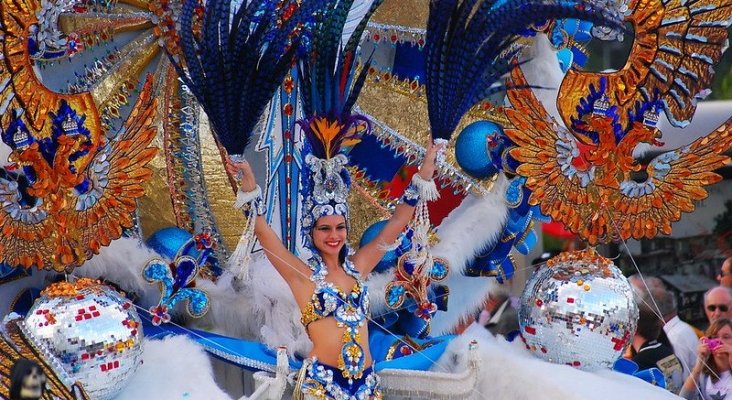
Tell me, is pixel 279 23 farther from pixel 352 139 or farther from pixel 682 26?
pixel 682 26

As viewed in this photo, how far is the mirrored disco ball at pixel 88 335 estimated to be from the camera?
3.10m

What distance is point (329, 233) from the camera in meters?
3.43

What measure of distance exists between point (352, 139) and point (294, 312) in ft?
2.01

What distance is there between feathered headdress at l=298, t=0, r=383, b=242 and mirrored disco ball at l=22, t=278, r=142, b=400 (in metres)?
0.65

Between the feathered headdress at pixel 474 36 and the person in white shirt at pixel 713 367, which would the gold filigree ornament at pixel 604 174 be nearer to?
the feathered headdress at pixel 474 36

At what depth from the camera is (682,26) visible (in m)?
3.53

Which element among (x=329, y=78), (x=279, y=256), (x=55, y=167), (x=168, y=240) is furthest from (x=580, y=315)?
(x=55, y=167)

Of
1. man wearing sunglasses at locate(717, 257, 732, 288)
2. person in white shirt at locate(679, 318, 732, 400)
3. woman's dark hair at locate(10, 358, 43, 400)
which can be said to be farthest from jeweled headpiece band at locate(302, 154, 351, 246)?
man wearing sunglasses at locate(717, 257, 732, 288)

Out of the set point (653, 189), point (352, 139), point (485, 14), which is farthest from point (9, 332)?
point (653, 189)

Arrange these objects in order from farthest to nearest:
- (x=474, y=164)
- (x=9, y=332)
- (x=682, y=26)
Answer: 1. (x=474, y=164)
2. (x=682, y=26)
3. (x=9, y=332)

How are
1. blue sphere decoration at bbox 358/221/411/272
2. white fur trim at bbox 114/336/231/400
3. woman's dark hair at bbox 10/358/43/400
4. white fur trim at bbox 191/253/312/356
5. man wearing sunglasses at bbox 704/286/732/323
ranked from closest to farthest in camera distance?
woman's dark hair at bbox 10/358/43/400 < white fur trim at bbox 114/336/231/400 < white fur trim at bbox 191/253/312/356 < blue sphere decoration at bbox 358/221/411/272 < man wearing sunglasses at bbox 704/286/732/323

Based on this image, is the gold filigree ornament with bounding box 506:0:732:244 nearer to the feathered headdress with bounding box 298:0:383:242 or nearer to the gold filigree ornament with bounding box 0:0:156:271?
the feathered headdress with bounding box 298:0:383:242

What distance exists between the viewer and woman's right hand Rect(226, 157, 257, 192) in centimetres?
323

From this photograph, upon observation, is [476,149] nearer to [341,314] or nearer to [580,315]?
[580,315]
